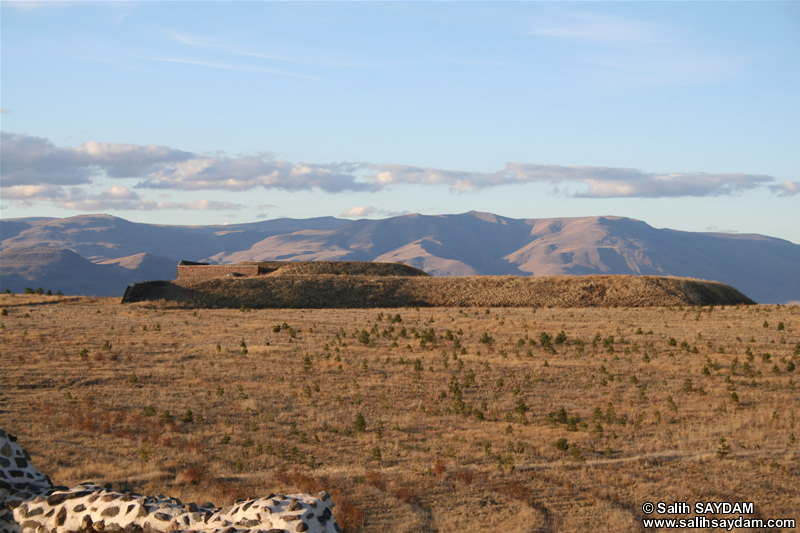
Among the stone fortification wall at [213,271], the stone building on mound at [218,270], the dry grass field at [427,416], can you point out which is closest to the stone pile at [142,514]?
the dry grass field at [427,416]

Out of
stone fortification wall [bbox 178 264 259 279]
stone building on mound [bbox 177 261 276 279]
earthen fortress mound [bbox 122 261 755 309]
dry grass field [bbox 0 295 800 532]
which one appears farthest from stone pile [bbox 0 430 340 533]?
stone fortification wall [bbox 178 264 259 279]

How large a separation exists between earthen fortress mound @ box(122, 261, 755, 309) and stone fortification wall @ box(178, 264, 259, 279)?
20.2 inches

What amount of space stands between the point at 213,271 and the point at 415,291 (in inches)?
991

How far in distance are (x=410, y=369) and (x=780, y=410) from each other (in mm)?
16513

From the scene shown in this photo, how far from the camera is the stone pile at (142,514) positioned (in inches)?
327

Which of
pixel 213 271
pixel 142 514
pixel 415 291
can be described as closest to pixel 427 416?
pixel 142 514

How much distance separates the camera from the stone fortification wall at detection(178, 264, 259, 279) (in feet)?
267

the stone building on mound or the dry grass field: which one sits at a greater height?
the stone building on mound

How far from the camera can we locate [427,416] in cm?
2583

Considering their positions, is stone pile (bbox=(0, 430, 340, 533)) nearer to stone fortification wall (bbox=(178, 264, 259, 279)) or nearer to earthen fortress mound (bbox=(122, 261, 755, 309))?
earthen fortress mound (bbox=(122, 261, 755, 309))

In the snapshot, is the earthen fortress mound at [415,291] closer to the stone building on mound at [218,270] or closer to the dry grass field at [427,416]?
the stone building on mound at [218,270]

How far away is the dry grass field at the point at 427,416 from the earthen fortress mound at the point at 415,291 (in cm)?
2090

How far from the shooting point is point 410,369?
3466 centimetres

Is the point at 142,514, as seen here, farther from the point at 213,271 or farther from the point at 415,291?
the point at 213,271
